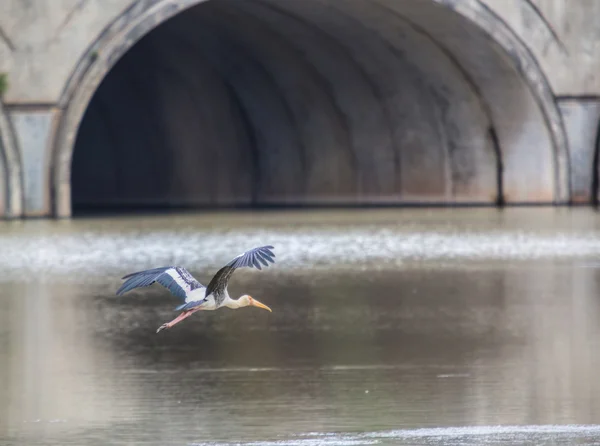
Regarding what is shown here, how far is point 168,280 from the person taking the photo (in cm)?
747

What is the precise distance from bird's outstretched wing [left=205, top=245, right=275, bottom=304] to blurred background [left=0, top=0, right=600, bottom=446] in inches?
27.5

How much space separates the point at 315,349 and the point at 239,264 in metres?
3.63

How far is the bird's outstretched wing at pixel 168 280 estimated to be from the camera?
7371mm

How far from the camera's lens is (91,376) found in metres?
9.56

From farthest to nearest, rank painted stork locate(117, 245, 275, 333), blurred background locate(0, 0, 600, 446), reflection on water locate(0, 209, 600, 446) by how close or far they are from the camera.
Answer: blurred background locate(0, 0, 600, 446) < reflection on water locate(0, 209, 600, 446) < painted stork locate(117, 245, 275, 333)

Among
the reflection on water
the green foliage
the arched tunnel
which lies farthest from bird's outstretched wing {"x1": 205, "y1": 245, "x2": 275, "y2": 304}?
the arched tunnel

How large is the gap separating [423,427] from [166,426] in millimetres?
1271

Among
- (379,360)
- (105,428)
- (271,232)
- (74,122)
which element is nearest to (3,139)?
(74,122)

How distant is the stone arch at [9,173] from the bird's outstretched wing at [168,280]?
63.7 feet

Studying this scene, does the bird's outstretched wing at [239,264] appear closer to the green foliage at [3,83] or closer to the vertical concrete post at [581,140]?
the green foliage at [3,83]

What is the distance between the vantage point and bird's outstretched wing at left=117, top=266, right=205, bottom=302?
7.37 metres

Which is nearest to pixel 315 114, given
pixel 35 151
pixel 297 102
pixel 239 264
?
pixel 297 102

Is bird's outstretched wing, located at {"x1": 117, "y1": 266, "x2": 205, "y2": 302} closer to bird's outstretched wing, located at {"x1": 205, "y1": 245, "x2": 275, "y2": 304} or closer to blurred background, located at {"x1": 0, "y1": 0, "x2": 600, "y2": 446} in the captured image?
bird's outstretched wing, located at {"x1": 205, "y1": 245, "x2": 275, "y2": 304}

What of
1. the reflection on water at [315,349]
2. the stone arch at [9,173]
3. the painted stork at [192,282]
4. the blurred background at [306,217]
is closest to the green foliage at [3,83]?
the blurred background at [306,217]
